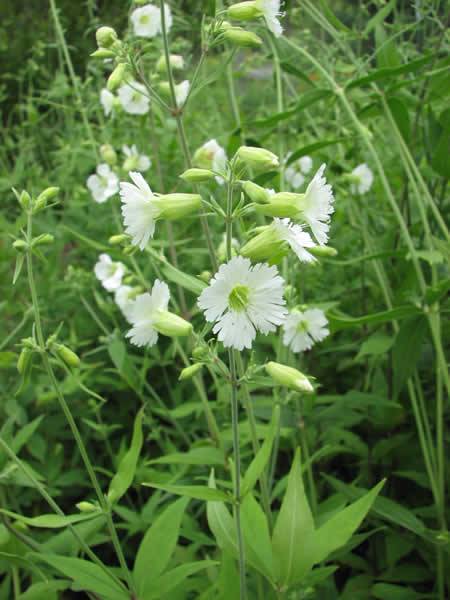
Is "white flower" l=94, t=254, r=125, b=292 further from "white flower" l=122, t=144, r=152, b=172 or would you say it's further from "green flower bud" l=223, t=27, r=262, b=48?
"green flower bud" l=223, t=27, r=262, b=48

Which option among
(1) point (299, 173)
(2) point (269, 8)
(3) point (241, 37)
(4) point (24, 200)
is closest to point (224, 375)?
(4) point (24, 200)

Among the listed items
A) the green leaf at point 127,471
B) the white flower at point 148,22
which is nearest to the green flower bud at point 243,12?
the white flower at point 148,22

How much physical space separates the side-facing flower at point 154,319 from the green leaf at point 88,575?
0.55 meters

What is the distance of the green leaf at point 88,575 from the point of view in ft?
4.41

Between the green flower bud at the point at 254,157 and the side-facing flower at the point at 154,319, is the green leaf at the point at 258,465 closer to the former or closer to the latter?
the side-facing flower at the point at 154,319

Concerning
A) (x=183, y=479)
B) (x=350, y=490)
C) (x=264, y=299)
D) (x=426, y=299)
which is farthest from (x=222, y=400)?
(x=264, y=299)

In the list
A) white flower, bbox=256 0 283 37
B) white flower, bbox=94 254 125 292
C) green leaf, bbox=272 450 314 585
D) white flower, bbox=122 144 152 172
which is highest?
white flower, bbox=256 0 283 37

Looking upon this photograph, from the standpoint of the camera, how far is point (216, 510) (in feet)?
4.76

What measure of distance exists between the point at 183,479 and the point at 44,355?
844 millimetres

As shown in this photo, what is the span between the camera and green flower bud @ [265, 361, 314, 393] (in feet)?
3.82

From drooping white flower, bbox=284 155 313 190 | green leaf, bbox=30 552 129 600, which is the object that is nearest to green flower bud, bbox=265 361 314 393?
green leaf, bbox=30 552 129 600

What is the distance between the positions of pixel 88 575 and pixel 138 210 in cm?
87

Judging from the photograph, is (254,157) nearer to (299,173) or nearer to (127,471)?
(127,471)

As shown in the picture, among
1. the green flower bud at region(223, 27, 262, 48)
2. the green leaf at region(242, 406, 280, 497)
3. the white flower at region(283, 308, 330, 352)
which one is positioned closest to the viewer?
the green leaf at region(242, 406, 280, 497)
